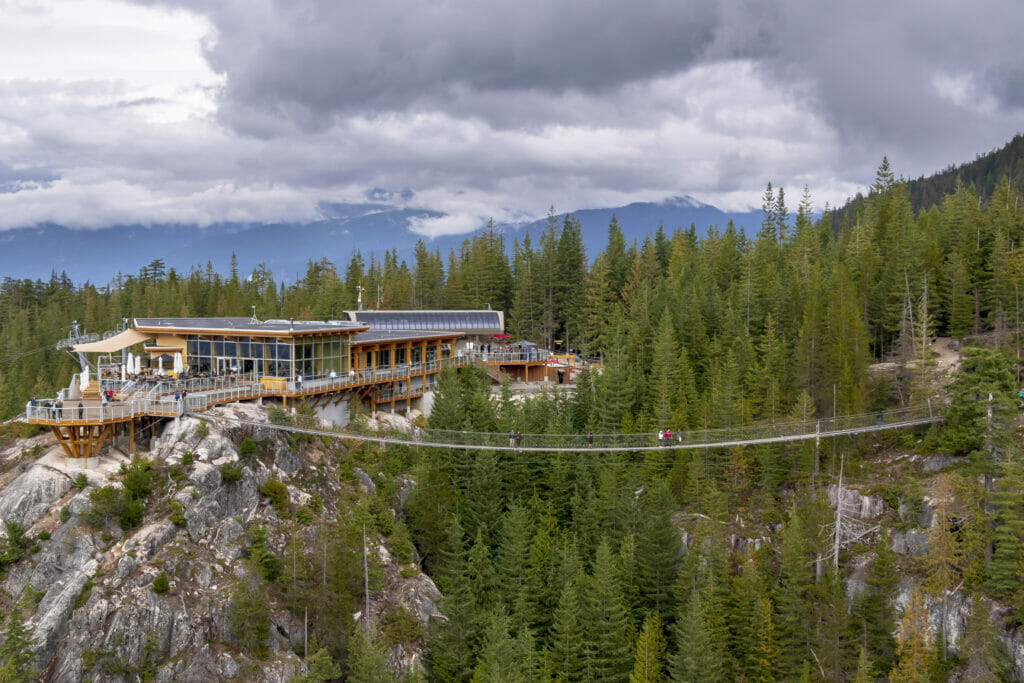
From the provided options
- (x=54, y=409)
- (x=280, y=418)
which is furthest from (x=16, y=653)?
(x=280, y=418)

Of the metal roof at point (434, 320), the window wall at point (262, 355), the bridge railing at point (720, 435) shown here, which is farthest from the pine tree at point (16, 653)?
the metal roof at point (434, 320)

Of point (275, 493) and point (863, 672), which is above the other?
point (275, 493)

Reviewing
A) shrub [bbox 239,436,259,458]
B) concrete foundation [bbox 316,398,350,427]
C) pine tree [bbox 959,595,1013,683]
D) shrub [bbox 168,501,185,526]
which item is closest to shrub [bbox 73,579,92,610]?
→ shrub [bbox 168,501,185,526]

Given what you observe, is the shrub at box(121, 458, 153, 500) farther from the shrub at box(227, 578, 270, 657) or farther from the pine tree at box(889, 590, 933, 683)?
the pine tree at box(889, 590, 933, 683)

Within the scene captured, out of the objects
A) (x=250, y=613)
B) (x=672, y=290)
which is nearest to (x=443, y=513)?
(x=250, y=613)

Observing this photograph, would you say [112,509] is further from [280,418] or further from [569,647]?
[569,647]

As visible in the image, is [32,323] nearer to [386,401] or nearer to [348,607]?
[386,401]

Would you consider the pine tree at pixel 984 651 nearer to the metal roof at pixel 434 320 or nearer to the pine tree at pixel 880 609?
the pine tree at pixel 880 609
